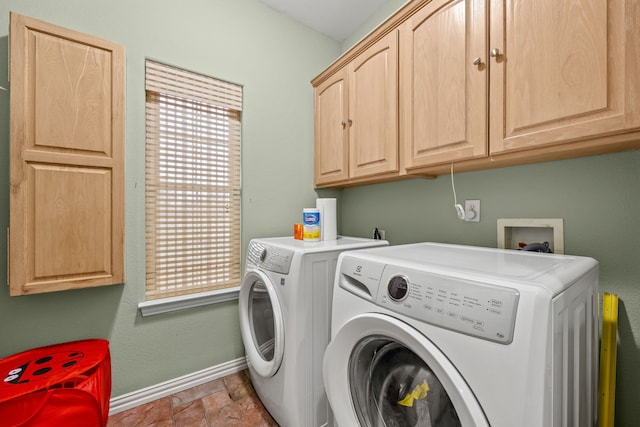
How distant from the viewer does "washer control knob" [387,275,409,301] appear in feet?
2.60

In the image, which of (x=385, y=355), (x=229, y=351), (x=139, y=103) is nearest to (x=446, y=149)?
(x=385, y=355)

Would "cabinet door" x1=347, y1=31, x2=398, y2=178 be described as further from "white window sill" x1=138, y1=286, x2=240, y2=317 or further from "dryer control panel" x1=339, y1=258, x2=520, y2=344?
"white window sill" x1=138, y1=286, x2=240, y2=317

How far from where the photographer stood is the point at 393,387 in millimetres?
929

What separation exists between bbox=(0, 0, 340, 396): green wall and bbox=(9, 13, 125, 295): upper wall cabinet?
0.50ft

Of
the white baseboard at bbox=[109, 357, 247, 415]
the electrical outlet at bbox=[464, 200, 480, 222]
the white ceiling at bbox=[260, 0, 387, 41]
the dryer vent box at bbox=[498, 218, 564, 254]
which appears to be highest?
the white ceiling at bbox=[260, 0, 387, 41]

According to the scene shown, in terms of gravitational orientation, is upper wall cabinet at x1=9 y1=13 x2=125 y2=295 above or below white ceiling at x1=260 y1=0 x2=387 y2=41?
below

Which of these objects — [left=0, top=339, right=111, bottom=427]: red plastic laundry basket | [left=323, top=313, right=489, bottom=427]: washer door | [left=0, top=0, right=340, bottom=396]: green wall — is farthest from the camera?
[left=0, top=0, right=340, bottom=396]: green wall

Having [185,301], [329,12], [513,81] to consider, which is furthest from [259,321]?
[329,12]

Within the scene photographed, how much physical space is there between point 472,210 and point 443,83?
2.21 ft

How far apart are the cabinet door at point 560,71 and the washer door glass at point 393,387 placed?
88cm

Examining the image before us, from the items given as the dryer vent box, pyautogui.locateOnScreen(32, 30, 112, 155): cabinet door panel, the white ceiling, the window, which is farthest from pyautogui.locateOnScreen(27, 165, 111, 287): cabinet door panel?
the dryer vent box

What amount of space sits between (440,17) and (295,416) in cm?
198

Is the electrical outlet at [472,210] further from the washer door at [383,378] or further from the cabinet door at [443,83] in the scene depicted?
the washer door at [383,378]

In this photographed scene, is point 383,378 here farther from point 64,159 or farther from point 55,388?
point 64,159
